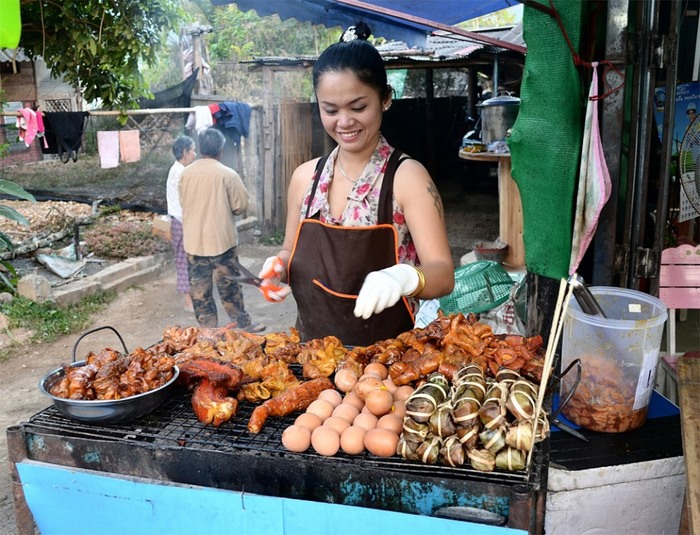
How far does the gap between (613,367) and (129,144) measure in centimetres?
1105

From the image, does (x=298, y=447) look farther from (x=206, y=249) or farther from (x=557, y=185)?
(x=206, y=249)

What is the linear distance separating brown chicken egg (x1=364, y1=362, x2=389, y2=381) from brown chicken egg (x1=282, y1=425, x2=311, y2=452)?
42 centimetres

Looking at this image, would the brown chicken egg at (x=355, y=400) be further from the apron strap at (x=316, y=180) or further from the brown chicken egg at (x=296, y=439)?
the apron strap at (x=316, y=180)

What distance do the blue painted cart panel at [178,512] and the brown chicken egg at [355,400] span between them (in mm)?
457

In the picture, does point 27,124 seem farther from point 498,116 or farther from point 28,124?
point 498,116

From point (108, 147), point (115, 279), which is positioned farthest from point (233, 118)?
point (115, 279)

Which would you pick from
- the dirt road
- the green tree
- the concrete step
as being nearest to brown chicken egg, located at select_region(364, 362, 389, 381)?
the dirt road

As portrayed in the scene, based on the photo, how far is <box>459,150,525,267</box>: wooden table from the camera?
7121mm

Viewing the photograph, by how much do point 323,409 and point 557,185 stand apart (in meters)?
1.80

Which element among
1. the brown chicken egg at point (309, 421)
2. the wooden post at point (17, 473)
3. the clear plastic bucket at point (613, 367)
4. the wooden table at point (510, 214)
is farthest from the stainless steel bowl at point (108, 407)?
the wooden table at point (510, 214)

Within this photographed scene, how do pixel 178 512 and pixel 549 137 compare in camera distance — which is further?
pixel 549 137

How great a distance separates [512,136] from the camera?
3381 millimetres

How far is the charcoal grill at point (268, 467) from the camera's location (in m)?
1.80

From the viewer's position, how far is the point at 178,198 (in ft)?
25.9
